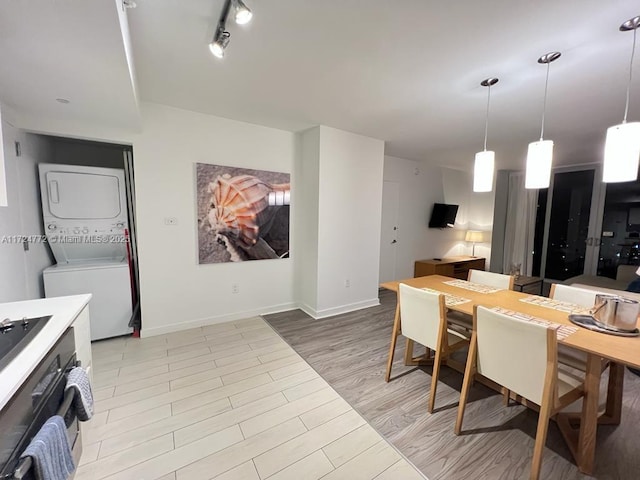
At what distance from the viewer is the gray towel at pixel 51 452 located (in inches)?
32.2

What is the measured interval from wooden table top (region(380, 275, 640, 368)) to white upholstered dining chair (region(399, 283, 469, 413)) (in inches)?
5.5

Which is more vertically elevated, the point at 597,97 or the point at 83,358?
the point at 597,97

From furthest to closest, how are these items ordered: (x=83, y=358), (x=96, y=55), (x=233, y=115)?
(x=233, y=115), (x=83, y=358), (x=96, y=55)

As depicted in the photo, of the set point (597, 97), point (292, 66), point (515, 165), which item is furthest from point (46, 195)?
point (515, 165)

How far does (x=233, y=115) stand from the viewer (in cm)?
298

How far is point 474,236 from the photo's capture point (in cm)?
588

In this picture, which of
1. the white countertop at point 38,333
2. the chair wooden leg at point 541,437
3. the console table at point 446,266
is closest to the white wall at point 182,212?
the white countertop at point 38,333

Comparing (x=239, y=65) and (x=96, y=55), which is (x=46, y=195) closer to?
(x=96, y=55)

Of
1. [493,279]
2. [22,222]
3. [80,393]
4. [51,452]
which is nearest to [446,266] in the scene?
[493,279]

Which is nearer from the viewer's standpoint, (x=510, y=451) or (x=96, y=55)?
(x=96, y=55)

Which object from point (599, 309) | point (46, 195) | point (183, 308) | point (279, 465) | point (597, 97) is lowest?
point (279, 465)

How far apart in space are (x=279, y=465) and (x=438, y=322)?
133 centimetres

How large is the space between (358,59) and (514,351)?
2110mm

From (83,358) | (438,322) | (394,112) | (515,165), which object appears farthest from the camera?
(515,165)
